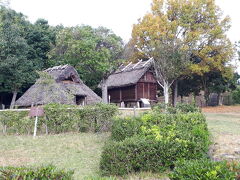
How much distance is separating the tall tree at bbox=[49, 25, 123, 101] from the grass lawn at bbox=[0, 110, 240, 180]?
1398 centimetres

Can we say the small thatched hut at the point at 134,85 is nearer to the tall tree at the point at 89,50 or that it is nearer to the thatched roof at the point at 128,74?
the thatched roof at the point at 128,74

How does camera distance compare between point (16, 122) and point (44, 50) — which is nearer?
point (16, 122)

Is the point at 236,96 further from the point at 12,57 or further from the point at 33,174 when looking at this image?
the point at 33,174

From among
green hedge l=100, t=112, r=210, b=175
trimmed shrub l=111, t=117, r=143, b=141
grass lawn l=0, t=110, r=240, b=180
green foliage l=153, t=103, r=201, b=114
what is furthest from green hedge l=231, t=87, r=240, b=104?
green hedge l=100, t=112, r=210, b=175

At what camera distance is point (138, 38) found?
3038cm

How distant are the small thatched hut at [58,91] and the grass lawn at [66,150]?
847 centimetres

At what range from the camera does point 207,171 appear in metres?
4.38

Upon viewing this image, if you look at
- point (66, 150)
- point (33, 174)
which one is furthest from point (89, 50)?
point (33, 174)

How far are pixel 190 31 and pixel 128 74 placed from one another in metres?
7.70

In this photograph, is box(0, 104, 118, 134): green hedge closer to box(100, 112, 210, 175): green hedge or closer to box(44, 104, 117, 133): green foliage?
box(44, 104, 117, 133): green foliage

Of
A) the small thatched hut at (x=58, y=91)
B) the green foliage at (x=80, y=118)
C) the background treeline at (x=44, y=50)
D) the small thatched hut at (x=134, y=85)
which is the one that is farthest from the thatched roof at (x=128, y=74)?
the green foliage at (x=80, y=118)

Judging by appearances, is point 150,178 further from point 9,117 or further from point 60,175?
point 9,117

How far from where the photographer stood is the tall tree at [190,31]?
91.0 ft

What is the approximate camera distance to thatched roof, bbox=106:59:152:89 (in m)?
27.9
